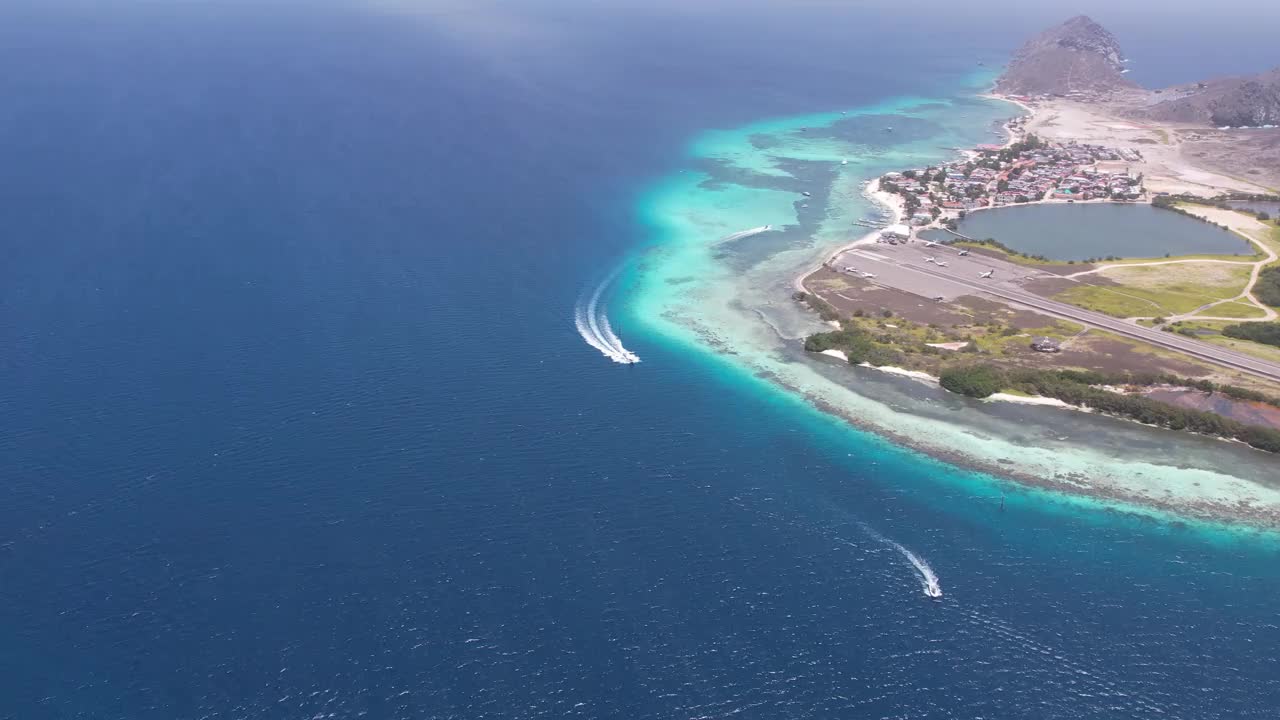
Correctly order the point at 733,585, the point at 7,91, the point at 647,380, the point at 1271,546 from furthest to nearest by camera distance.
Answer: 1. the point at 7,91
2. the point at 647,380
3. the point at 1271,546
4. the point at 733,585

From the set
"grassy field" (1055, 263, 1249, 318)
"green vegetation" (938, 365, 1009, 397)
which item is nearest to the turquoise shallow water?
"green vegetation" (938, 365, 1009, 397)

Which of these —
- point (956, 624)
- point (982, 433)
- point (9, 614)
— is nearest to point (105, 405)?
point (9, 614)

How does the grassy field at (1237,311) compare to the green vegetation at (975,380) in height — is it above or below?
above

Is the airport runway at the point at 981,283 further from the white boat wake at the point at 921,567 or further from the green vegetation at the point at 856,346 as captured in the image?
the white boat wake at the point at 921,567

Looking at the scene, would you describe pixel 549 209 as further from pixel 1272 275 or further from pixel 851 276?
pixel 1272 275

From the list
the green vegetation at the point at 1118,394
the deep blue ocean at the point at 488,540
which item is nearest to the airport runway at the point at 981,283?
the green vegetation at the point at 1118,394

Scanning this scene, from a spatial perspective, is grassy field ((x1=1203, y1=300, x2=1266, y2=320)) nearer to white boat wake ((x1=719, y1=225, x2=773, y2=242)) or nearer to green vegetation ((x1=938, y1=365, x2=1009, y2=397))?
green vegetation ((x1=938, y1=365, x2=1009, y2=397))

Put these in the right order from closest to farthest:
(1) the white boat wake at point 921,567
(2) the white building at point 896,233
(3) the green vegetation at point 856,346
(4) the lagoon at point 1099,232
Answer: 1. (1) the white boat wake at point 921,567
2. (3) the green vegetation at point 856,346
3. (2) the white building at point 896,233
4. (4) the lagoon at point 1099,232
